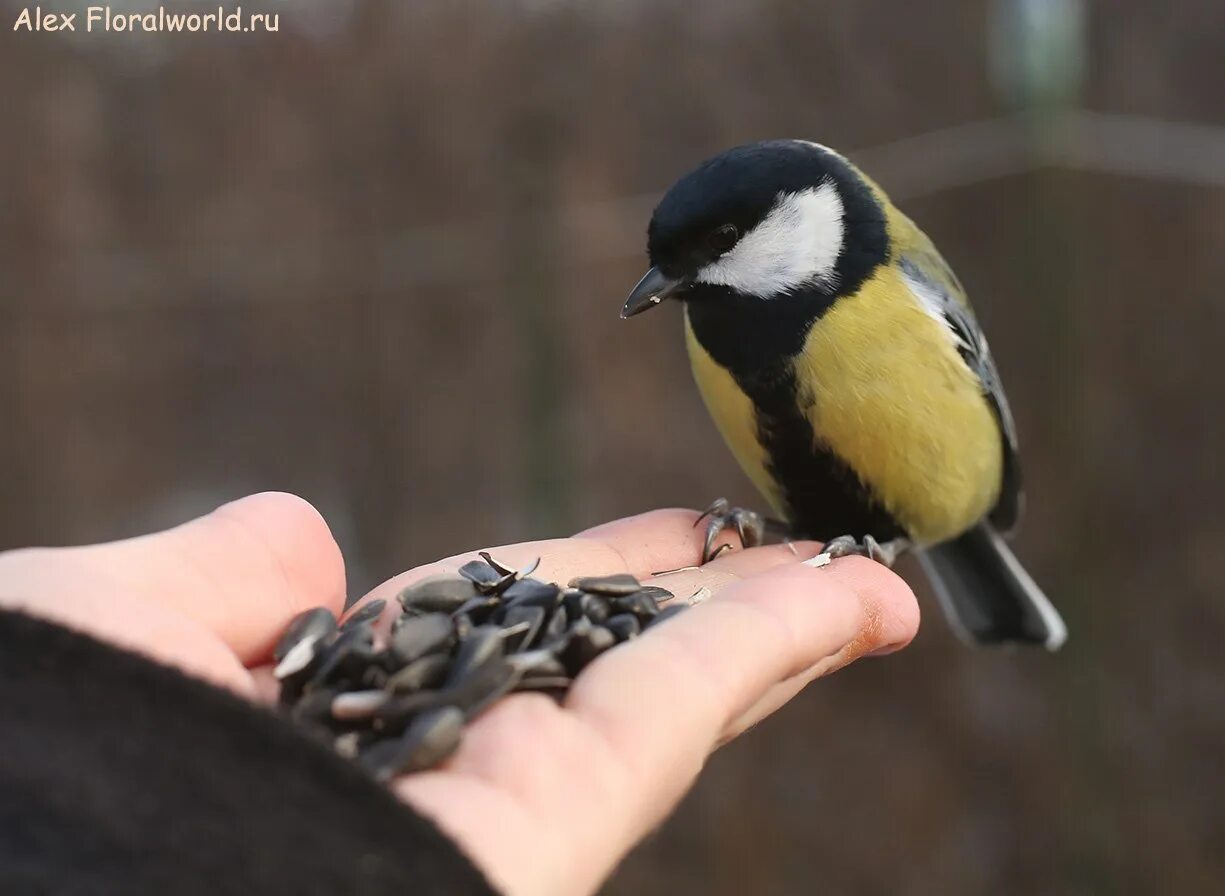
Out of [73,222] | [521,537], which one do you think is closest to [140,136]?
[73,222]

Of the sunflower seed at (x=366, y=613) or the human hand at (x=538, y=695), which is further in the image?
the sunflower seed at (x=366, y=613)

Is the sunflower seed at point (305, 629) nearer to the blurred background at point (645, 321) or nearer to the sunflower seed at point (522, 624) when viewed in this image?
the sunflower seed at point (522, 624)

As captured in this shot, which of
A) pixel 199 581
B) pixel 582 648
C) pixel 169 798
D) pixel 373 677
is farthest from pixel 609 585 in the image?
pixel 169 798

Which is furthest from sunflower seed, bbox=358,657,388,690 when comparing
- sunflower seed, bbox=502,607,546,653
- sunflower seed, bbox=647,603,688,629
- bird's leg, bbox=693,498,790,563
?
bird's leg, bbox=693,498,790,563

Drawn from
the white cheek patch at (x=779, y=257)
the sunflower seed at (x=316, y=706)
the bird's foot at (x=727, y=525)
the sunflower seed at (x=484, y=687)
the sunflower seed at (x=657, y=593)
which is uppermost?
the white cheek patch at (x=779, y=257)

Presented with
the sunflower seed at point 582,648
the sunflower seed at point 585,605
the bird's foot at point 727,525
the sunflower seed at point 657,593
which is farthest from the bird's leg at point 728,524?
the sunflower seed at point 582,648

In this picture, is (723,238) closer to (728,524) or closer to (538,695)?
(728,524)
